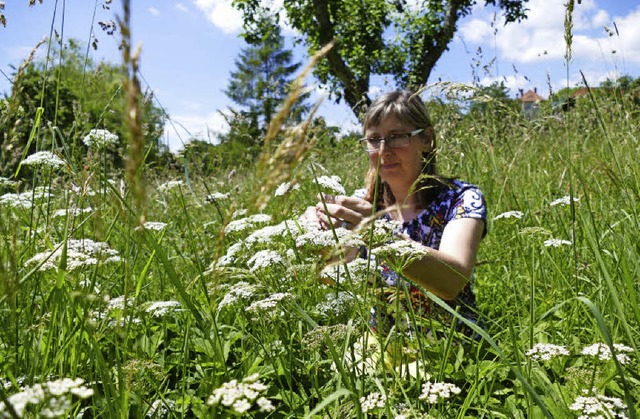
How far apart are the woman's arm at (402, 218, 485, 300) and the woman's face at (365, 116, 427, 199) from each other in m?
0.38

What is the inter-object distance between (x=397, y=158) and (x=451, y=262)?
802 mm

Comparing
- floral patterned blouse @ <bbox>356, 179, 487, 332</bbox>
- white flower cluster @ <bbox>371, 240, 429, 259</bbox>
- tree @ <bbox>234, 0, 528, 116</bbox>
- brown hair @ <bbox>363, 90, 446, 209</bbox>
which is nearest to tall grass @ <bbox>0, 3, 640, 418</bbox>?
white flower cluster @ <bbox>371, 240, 429, 259</bbox>

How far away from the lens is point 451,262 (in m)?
2.01

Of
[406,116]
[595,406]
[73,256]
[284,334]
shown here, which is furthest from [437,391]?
[406,116]

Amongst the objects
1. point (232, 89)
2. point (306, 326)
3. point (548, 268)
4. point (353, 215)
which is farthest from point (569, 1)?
point (232, 89)

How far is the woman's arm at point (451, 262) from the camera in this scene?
1856mm

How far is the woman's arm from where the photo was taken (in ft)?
6.09

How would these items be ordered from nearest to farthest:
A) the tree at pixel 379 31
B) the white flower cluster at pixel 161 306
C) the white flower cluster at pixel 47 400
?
the white flower cluster at pixel 47 400, the white flower cluster at pixel 161 306, the tree at pixel 379 31

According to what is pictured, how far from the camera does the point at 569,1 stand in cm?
145

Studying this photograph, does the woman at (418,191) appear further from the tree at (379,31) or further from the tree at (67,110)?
the tree at (379,31)

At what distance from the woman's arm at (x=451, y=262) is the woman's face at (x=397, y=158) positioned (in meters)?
0.38

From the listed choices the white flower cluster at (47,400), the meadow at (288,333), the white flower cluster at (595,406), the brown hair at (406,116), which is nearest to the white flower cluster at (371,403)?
the meadow at (288,333)

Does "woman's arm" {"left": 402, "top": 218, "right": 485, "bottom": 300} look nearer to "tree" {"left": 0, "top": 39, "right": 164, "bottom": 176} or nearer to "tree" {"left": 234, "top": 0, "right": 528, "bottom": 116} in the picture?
"tree" {"left": 0, "top": 39, "right": 164, "bottom": 176}

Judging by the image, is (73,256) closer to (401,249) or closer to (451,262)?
(401,249)
